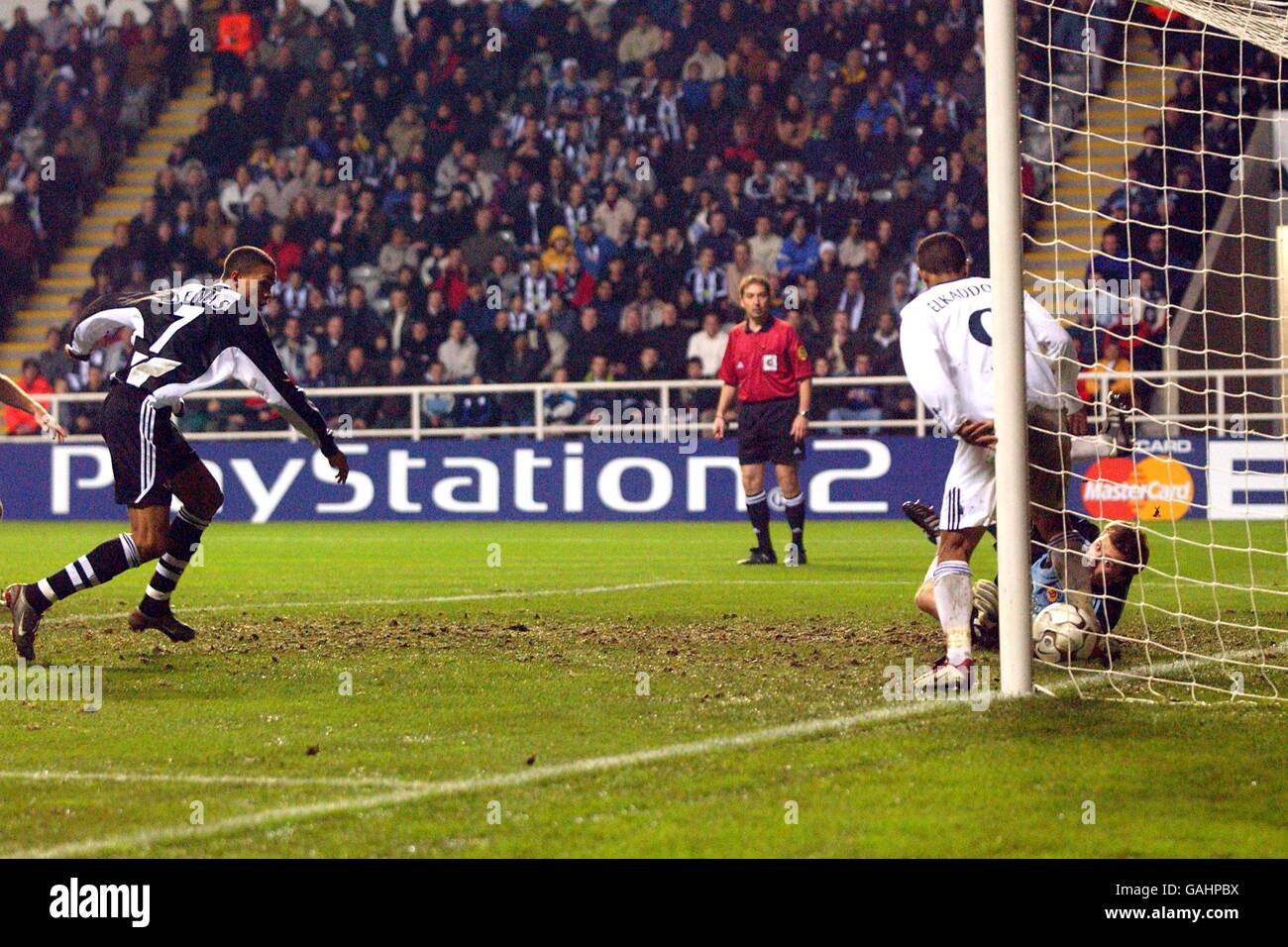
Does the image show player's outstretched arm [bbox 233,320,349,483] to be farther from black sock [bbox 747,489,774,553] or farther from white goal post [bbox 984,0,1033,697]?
black sock [bbox 747,489,774,553]

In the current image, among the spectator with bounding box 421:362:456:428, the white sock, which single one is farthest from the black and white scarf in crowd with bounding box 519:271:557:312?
the white sock

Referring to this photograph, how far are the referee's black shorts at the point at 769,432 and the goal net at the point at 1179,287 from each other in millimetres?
2197

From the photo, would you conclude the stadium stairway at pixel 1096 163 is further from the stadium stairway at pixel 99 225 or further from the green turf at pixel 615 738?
the stadium stairway at pixel 99 225

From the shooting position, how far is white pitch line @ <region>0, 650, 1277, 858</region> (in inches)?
174

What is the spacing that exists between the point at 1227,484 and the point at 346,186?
11882mm

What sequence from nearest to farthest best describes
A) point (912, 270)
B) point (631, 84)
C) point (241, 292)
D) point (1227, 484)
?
point (241, 292) → point (1227, 484) → point (912, 270) → point (631, 84)

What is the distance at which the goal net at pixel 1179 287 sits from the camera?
1252 cm

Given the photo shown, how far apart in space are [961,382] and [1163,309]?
1061cm

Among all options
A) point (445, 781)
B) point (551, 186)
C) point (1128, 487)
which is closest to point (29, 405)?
point (445, 781)

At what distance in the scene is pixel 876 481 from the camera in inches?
715

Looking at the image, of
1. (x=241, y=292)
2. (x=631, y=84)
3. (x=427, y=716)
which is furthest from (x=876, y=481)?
(x=427, y=716)

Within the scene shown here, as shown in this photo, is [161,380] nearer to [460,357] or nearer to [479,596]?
[479,596]

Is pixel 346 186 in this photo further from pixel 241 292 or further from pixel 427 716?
pixel 427 716

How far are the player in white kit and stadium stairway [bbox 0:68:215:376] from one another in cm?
1855
